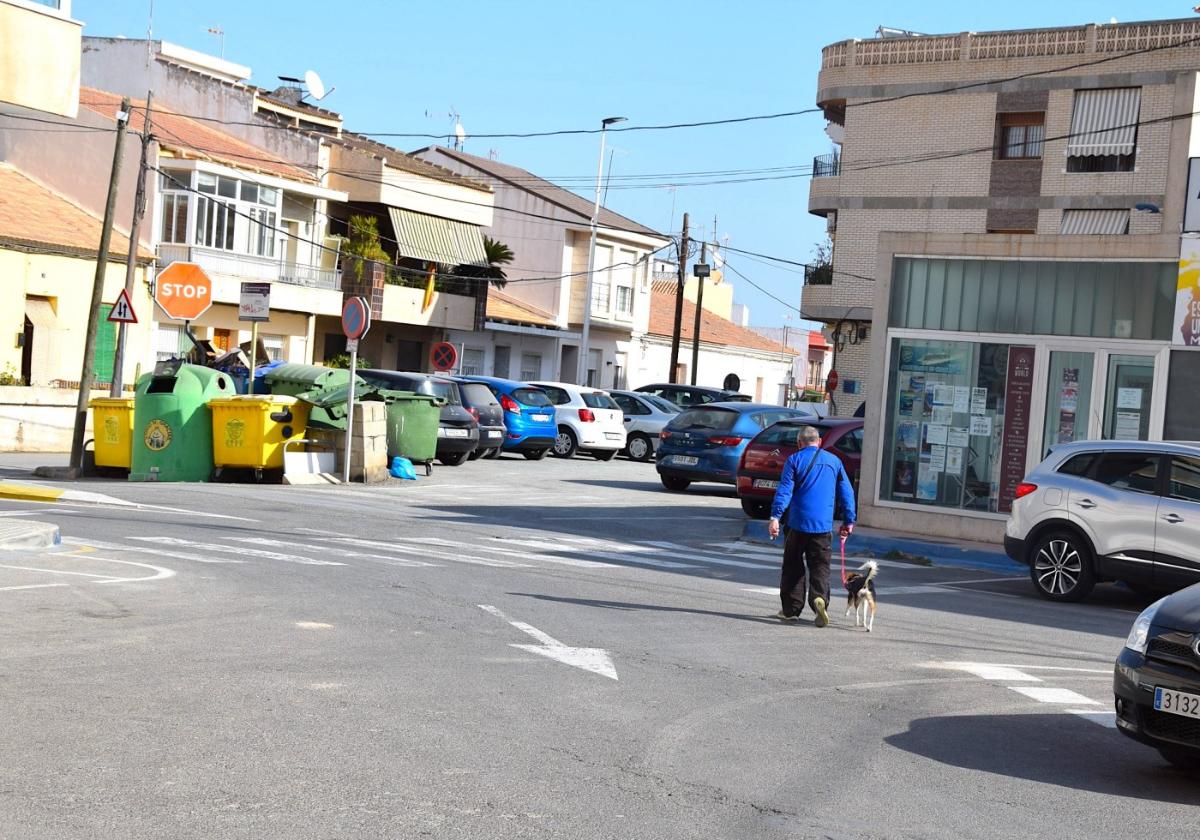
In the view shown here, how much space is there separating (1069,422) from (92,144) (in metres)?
31.0

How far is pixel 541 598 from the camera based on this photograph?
41.3ft

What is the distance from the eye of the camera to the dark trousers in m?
12.0

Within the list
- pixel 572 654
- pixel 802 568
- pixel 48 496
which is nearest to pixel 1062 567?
pixel 802 568

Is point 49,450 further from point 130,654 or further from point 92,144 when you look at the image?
point 130,654

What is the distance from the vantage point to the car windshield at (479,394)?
30141mm

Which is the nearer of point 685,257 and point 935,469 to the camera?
point 935,469

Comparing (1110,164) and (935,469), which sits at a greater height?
(1110,164)

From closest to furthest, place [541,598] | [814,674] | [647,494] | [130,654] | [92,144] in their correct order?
[130,654] → [814,674] → [541,598] → [647,494] → [92,144]

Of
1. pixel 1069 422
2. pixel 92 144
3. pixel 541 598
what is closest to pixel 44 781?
pixel 541 598

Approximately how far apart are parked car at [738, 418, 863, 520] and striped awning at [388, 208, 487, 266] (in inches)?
1168

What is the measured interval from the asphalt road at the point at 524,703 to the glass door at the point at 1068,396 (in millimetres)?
4099

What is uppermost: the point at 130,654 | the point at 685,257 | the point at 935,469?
the point at 685,257

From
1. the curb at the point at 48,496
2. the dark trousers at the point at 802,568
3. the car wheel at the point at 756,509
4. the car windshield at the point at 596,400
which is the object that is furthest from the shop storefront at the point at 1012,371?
the car windshield at the point at 596,400

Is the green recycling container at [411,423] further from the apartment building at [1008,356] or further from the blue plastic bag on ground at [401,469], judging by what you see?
the apartment building at [1008,356]
